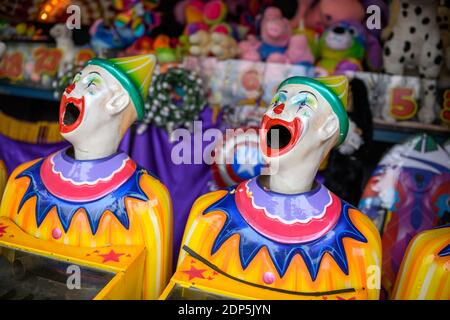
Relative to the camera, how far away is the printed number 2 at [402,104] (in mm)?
2191

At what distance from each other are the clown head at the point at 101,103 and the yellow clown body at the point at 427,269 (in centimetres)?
89

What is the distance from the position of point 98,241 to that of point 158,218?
0.18 m

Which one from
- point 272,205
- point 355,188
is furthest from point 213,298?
point 355,188

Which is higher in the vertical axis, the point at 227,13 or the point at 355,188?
the point at 227,13

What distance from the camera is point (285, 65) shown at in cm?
246

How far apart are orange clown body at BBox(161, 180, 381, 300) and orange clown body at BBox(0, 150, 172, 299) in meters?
0.14

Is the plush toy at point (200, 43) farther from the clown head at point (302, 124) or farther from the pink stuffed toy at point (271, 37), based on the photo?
the clown head at point (302, 124)

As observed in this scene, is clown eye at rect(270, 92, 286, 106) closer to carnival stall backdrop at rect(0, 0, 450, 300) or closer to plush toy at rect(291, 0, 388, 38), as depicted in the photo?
carnival stall backdrop at rect(0, 0, 450, 300)

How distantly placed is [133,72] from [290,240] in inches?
26.3

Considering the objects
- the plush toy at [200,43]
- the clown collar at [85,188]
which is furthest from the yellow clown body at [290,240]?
the plush toy at [200,43]

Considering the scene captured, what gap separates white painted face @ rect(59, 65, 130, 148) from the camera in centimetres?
141

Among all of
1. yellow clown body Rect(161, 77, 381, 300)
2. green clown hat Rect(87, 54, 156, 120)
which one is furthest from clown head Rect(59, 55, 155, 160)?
yellow clown body Rect(161, 77, 381, 300)

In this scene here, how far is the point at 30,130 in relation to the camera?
9.13ft
